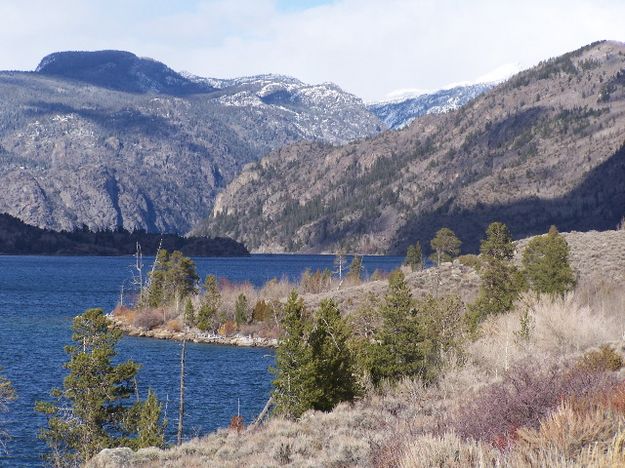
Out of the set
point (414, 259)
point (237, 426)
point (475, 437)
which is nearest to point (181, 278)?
point (414, 259)

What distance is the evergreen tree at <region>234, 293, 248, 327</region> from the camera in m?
85.9

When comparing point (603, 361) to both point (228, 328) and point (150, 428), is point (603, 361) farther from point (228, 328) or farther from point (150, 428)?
point (228, 328)

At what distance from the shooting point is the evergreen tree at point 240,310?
282 feet

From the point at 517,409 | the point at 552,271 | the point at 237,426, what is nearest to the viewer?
the point at 517,409

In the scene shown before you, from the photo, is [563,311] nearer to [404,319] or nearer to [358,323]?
[404,319]

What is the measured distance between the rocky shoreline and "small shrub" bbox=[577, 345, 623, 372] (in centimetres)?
5530

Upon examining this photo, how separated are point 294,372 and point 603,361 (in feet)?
40.9

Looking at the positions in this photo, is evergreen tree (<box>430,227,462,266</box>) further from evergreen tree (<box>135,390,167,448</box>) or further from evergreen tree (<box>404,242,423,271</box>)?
evergreen tree (<box>135,390,167,448</box>)

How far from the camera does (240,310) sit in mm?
86250

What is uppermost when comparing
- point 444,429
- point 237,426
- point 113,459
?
point 444,429

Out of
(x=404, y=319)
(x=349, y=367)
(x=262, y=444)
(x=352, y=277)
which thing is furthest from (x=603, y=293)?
(x=352, y=277)

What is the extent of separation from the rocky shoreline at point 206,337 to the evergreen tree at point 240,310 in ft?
11.7

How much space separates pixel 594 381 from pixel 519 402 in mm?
1926

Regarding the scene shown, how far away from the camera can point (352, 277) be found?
357 feet
